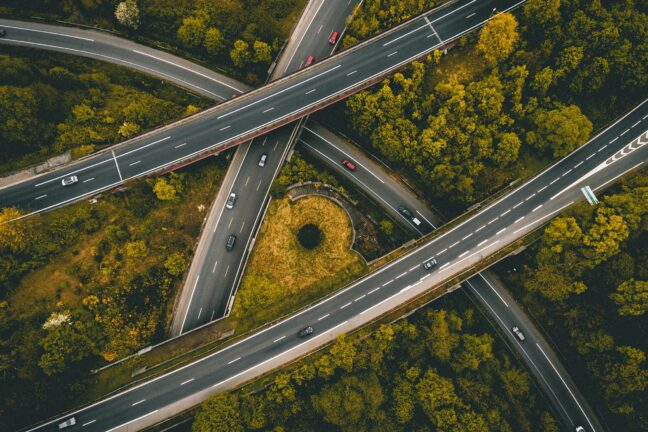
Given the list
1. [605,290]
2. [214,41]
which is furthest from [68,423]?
[605,290]

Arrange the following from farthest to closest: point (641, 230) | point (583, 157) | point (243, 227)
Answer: point (243, 227), point (583, 157), point (641, 230)

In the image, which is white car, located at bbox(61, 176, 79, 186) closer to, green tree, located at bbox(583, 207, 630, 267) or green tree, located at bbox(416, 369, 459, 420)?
green tree, located at bbox(416, 369, 459, 420)

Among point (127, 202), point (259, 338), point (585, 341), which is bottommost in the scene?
point (585, 341)

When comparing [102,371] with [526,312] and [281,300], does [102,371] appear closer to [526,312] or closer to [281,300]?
[281,300]

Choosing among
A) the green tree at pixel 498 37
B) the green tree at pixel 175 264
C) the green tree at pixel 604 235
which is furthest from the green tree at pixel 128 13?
the green tree at pixel 604 235

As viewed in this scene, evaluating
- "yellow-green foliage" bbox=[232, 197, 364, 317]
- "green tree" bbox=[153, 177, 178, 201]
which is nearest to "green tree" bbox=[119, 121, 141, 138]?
"green tree" bbox=[153, 177, 178, 201]

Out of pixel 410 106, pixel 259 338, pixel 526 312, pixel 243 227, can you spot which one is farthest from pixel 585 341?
pixel 243 227

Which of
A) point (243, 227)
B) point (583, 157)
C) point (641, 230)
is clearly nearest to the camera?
point (641, 230)
